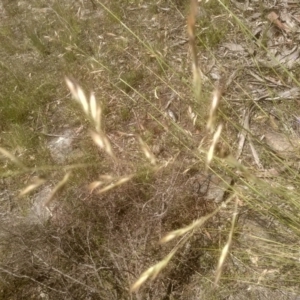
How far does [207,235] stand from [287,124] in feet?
1.87

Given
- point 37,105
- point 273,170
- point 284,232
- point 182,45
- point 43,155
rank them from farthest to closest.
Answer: point 182,45, point 37,105, point 43,155, point 273,170, point 284,232

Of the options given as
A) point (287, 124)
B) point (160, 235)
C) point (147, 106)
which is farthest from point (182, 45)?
point (160, 235)

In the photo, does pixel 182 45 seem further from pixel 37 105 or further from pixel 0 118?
pixel 0 118

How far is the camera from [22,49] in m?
2.67

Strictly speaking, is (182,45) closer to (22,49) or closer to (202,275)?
(22,49)

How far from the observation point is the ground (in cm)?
170

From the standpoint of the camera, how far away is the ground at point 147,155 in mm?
1701

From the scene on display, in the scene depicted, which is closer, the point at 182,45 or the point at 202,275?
the point at 202,275

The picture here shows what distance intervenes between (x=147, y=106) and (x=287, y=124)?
649 mm

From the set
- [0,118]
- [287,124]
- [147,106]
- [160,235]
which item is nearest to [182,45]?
→ [147,106]

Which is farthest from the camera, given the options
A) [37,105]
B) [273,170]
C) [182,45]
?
[182,45]

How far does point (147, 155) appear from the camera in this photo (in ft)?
4.11

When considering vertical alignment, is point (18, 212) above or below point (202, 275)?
above

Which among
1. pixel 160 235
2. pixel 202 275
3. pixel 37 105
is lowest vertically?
pixel 202 275
